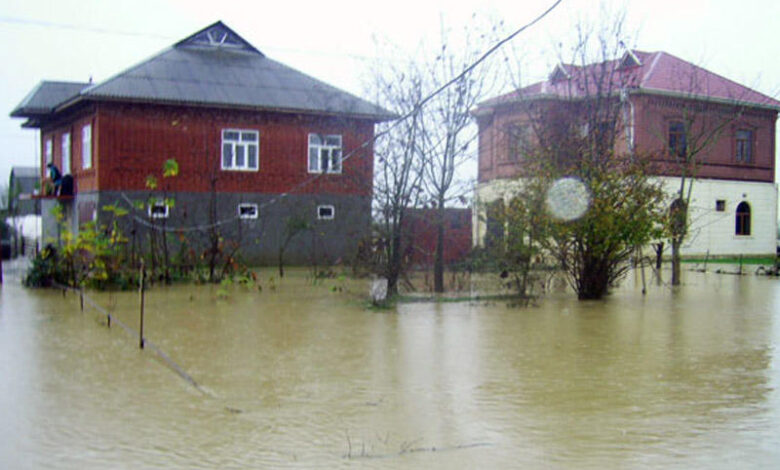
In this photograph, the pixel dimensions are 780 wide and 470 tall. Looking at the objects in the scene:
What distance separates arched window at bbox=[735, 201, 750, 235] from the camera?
118ft

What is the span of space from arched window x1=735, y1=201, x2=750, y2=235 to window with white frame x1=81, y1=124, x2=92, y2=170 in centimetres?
2699

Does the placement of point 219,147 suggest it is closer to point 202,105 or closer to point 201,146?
point 201,146

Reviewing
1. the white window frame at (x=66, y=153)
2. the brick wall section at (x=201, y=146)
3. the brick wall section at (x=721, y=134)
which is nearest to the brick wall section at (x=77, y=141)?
the white window frame at (x=66, y=153)

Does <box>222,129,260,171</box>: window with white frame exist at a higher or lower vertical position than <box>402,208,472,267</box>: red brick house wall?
higher

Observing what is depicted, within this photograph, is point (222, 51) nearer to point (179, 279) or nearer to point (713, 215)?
point (179, 279)

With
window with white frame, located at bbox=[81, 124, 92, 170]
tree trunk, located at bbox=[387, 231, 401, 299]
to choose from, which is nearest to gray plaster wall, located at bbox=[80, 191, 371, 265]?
window with white frame, located at bbox=[81, 124, 92, 170]

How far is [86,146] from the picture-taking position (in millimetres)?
28656

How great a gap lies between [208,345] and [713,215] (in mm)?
28496

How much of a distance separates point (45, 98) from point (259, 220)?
11913mm

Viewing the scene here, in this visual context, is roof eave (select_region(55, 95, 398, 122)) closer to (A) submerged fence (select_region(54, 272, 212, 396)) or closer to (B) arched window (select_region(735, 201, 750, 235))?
(A) submerged fence (select_region(54, 272, 212, 396))

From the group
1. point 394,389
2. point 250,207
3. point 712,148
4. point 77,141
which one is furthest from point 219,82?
point 394,389

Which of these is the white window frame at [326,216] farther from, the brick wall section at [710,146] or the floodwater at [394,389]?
the floodwater at [394,389]

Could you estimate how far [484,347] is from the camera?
11.8 metres

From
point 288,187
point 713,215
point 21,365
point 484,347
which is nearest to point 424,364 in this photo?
point 484,347
